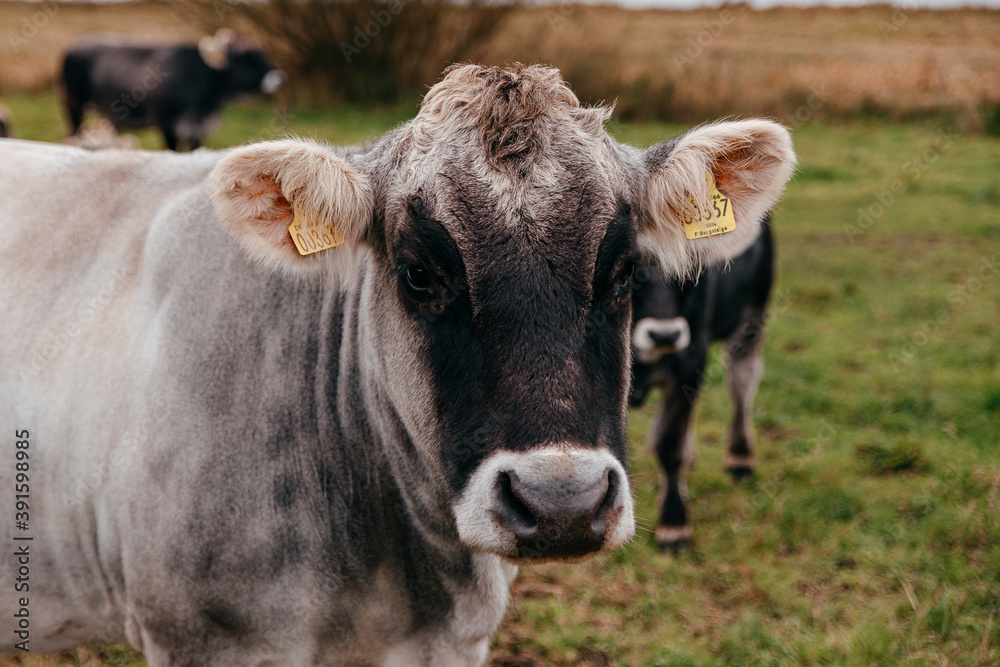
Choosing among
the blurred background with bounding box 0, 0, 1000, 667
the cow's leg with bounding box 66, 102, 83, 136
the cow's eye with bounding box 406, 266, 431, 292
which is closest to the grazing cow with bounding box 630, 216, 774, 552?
the blurred background with bounding box 0, 0, 1000, 667

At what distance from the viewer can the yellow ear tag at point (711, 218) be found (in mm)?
2494

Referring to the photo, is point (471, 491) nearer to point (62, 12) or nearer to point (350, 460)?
point (350, 460)

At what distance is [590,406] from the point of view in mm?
A: 1978

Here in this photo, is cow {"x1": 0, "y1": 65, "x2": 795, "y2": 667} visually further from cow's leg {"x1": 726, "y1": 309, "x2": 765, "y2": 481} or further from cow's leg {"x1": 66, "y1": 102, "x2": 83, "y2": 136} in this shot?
cow's leg {"x1": 66, "y1": 102, "x2": 83, "y2": 136}

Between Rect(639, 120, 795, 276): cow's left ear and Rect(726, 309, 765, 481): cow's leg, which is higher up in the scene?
Rect(639, 120, 795, 276): cow's left ear

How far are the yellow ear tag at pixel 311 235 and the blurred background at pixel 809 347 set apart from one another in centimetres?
44

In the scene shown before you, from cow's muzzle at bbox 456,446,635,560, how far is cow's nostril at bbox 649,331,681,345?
216 cm

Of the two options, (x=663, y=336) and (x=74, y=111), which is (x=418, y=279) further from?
(x=74, y=111)

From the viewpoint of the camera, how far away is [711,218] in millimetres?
2523

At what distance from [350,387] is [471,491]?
70 centimetres

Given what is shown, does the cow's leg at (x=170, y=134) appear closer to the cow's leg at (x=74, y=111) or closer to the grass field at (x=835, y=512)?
the cow's leg at (x=74, y=111)

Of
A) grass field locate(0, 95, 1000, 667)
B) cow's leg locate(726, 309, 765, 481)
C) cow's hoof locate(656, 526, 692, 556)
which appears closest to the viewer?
grass field locate(0, 95, 1000, 667)

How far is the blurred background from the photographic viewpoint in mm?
4020

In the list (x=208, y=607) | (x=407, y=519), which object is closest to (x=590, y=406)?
(x=407, y=519)
